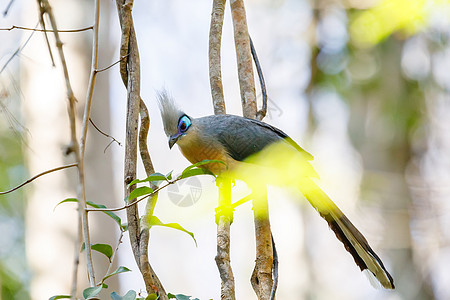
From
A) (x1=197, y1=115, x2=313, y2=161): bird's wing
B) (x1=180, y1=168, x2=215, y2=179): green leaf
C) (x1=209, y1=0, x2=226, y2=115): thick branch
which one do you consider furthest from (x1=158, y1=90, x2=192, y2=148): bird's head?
(x1=180, y1=168, x2=215, y2=179): green leaf

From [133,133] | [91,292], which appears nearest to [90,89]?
[133,133]

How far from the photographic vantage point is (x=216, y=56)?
83.0 inches

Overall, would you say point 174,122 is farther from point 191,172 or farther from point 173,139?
point 191,172

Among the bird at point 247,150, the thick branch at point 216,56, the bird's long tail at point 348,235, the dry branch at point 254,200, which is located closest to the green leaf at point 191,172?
the dry branch at point 254,200

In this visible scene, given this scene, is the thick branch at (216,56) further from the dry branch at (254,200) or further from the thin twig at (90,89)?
the thin twig at (90,89)

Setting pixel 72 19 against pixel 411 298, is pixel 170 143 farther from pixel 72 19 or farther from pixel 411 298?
pixel 411 298

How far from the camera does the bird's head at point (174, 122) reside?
89.9 inches

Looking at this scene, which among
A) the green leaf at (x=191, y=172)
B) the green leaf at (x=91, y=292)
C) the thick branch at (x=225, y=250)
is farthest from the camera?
the thick branch at (x=225, y=250)

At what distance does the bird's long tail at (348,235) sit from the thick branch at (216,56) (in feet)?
1.86

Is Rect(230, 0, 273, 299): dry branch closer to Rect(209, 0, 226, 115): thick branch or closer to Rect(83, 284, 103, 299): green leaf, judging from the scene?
Rect(209, 0, 226, 115): thick branch

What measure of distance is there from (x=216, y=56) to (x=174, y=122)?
→ 1.29 feet

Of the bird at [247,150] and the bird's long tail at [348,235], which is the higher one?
the bird at [247,150]

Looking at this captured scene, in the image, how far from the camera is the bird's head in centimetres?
228

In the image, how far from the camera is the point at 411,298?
227 inches
